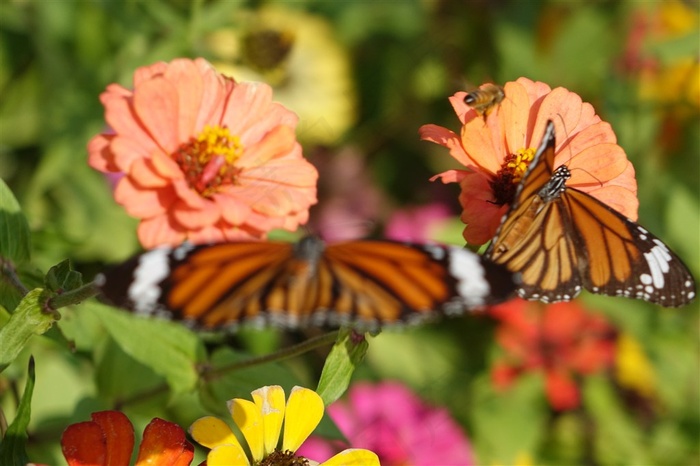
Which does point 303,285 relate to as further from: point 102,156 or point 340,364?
point 102,156

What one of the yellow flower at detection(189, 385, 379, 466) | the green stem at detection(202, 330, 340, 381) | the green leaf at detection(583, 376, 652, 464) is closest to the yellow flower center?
the yellow flower at detection(189, 385, 379, 466)

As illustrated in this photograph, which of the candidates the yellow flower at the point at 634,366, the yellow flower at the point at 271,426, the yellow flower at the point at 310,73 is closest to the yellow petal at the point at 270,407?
the yellow flower at the point at 271,426

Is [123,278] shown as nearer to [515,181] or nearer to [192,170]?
[192,170]

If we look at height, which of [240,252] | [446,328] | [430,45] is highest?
[430,45]

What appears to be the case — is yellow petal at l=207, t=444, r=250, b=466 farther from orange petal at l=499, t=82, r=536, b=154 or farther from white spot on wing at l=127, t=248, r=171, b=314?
orange petal at l=499, t=82, r=536, b=154

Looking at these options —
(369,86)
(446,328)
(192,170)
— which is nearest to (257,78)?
(369,86)

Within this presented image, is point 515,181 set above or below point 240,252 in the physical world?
above

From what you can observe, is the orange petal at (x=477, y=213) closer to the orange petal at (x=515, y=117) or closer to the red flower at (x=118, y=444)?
the orange petal at (x=515, y=117)
